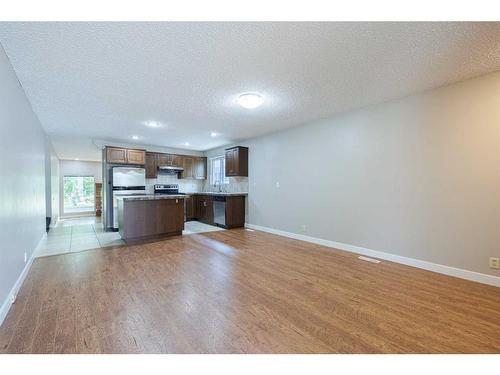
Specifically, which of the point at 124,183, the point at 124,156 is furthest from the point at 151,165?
the point at 124,183

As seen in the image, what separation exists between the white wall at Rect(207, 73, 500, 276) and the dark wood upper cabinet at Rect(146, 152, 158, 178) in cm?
420

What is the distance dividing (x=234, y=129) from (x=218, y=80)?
231cm

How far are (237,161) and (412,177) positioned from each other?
3.93m

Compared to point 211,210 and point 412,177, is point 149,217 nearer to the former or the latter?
point 211,210

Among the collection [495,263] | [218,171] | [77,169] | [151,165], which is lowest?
[495,263]

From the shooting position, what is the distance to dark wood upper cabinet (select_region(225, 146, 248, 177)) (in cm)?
605

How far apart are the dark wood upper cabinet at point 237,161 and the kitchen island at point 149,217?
5.73 ft

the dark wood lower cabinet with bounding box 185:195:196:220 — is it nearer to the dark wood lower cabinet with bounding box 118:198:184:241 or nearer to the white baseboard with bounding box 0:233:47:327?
the dark wood lower cabinet with bounding box 118:198:184:241

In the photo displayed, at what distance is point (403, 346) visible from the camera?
1.52 meters

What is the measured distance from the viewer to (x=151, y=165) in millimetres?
6668

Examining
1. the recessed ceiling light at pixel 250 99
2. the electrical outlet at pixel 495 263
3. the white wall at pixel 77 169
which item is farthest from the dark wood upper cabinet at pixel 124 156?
the electrical outlet at pixel 495 263

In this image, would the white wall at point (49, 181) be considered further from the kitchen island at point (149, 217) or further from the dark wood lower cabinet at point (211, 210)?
the dark wood lower cabinet at point (211, 210)
